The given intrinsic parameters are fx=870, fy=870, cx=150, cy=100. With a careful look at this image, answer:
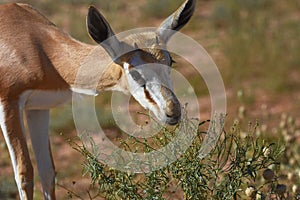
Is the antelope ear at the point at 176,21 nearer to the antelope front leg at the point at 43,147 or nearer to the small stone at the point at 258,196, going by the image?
the small stone at the point at 258,196

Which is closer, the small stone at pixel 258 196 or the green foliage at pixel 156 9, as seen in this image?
the small stone at pixel 258 196

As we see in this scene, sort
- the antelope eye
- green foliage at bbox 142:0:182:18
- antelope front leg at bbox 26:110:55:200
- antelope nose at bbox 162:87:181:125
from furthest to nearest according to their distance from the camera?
→ 1. green foliage at bbox 142:0:182:18
2. antelope front leg at bbox 26:110:55:200
3. the antelope eye
4. antelope nose at bbox 162:87:181:125

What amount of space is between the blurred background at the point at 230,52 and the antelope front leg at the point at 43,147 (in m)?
1.16

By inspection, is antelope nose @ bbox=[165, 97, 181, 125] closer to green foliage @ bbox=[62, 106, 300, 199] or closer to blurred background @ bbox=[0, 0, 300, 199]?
green foliage @ bbox=[62, 106, 300, 199]

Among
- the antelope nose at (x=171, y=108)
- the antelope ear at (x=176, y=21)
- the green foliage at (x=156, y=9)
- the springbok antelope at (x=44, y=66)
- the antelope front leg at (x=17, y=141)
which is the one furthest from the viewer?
the green foliage at (x=156, y=9)

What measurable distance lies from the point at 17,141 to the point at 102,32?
1.17m

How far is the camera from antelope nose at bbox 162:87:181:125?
5.19 meters

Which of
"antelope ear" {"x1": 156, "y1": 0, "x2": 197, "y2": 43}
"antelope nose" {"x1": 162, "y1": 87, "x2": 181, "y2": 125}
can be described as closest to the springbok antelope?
"antelope ear" {"x1": 156, "y1": 0, "x2": 197, "y2": 43}

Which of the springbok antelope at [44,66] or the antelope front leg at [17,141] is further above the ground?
the springbok antelope at [44,66]

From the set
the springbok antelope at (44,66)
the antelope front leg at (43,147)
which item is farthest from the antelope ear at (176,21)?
the antelope front leg at (43,147)

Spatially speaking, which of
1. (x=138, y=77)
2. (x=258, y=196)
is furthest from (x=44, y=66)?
(x=258, y=196)

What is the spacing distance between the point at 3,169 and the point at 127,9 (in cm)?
759

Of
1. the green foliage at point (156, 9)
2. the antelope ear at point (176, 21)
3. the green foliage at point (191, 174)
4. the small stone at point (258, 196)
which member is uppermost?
the antelope ear at point (176, 21)

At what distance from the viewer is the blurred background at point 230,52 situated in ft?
31.6
